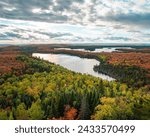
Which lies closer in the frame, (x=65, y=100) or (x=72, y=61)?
(x=65, y=100)

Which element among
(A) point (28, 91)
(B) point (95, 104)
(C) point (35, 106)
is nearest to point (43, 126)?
(C) point (35, 106)

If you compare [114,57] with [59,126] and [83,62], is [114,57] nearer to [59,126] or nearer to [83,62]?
[83,62]

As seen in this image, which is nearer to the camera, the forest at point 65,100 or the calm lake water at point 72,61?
the forest at point 65,100

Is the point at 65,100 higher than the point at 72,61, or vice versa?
the point at 65,100

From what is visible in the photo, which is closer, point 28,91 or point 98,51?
point 28,91

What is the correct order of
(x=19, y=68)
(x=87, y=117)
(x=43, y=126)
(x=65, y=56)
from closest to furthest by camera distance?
1. (x=43, y=126)
2. (x=87, y=117)
3. (x=19, y=68)
4. (x=65, y=56)

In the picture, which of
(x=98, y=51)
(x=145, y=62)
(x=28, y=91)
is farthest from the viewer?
(x=98, y=51)

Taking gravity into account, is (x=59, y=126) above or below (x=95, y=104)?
above

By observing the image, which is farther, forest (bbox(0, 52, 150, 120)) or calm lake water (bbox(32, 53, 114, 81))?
calm lake water (bbox(32, 53, 114, 81))
